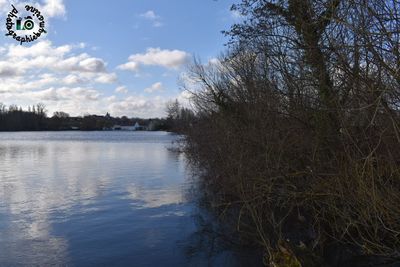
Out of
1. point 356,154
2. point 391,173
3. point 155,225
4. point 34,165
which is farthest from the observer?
point 34,165

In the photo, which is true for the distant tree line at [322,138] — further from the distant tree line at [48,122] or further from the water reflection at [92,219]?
the distant tree line at [48,122]

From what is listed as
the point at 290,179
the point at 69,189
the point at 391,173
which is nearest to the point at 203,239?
the point at 290,179

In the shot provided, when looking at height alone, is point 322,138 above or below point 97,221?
above

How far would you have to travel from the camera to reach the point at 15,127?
519 ft

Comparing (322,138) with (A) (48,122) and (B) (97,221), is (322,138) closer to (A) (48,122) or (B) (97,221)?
(B) (97,221)

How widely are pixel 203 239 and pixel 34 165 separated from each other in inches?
860

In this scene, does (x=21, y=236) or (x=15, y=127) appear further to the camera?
(x=15, y=127)

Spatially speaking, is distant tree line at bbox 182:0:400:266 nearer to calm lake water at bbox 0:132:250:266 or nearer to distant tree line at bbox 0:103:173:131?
calm lake water at bbox 0:132:250:266

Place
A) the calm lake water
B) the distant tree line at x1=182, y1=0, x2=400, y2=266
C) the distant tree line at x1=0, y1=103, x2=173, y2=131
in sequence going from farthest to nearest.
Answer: the distant tree line at x1=0, y1=103, x2=173, y2=131, the calm lake water, the distant tree line at x1=182, y1=0, x2=400, y2=266

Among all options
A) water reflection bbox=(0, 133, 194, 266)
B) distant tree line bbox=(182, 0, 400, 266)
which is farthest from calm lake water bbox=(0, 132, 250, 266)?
distant tree line bbox=(182, 0, 400, 266)

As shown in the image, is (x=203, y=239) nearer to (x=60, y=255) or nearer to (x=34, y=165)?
(x=60, y=255)

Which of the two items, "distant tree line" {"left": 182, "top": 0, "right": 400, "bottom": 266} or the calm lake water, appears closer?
"distant tree line" {"left": 182, "top": 0, "right": 400, "bottom": 266}

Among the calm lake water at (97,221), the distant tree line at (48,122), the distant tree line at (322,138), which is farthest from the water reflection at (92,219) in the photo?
the distant tree line at (48,122)

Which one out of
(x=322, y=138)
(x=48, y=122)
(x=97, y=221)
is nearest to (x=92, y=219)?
(x=97, y=221)
